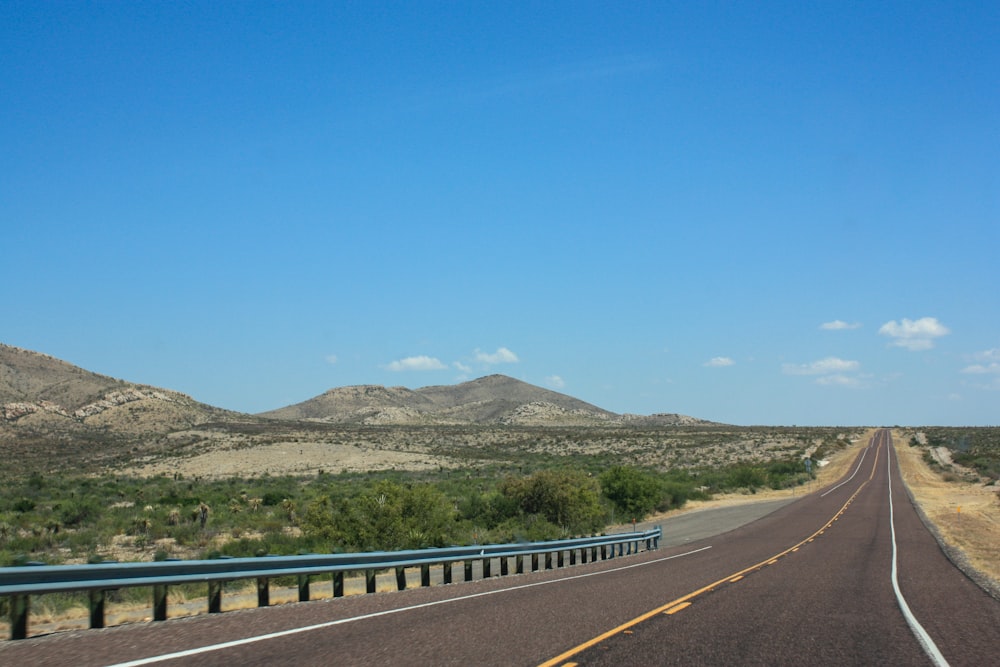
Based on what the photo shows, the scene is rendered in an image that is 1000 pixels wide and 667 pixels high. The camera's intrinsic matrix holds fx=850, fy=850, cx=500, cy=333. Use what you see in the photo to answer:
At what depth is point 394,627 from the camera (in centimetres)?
1056

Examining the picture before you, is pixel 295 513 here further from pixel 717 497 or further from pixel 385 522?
pixel 717 497

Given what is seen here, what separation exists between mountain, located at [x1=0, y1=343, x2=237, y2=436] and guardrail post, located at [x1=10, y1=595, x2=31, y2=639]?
302ft

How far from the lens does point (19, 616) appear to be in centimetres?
902

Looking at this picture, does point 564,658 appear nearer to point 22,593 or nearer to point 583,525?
point 22,593

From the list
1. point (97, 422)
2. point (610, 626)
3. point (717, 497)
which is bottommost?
point (717, 497)

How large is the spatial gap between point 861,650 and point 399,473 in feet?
200

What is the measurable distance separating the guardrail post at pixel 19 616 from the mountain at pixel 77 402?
9195 cm

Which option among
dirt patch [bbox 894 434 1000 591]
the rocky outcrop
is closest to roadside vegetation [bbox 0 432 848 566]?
dirt patch [bbox 894 434 1000 591]

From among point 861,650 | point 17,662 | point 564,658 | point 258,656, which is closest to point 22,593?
point 17,662

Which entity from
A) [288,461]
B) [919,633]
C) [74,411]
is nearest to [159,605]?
[919,633]

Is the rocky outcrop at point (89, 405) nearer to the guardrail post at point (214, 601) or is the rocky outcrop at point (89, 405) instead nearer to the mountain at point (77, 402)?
the mountain at point (77, 402)

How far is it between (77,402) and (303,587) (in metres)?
105

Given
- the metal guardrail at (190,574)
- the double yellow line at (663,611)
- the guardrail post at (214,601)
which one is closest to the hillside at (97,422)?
the double yellow line at (663,611)

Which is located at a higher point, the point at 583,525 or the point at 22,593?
the point at 22,593
